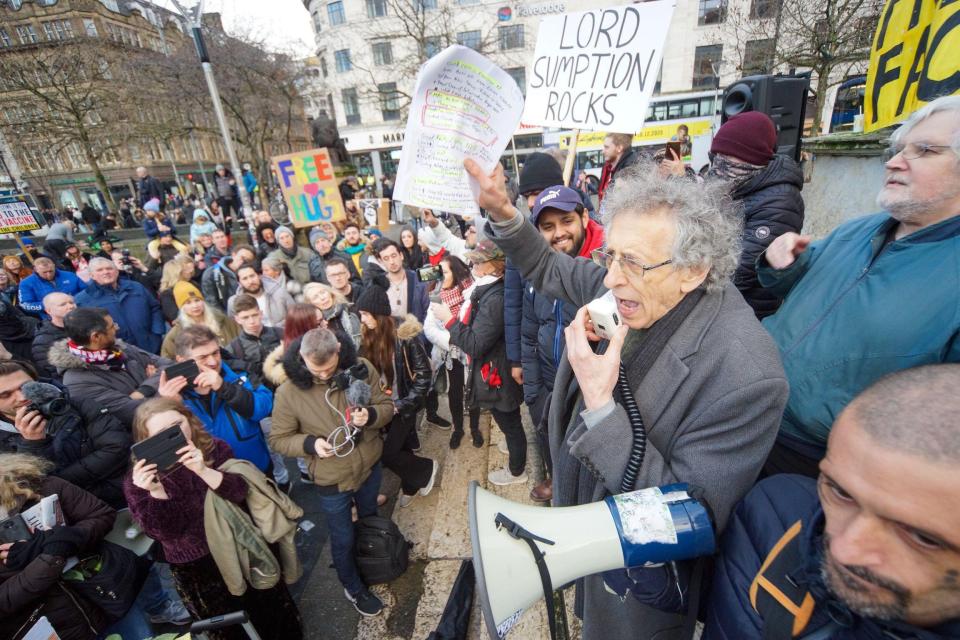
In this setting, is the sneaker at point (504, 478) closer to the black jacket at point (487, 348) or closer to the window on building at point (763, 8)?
the black jacket at point (487, 348)

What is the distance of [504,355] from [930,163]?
232 cm

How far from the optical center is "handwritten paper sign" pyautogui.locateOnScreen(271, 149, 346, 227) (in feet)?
22.0

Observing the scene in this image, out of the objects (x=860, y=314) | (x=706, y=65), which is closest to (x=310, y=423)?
(x=860, y=314)

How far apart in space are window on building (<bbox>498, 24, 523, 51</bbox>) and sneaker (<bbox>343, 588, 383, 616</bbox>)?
33204mm

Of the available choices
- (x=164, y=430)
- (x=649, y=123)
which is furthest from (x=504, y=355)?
(x=649, y=123)

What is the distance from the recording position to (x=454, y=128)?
5.70 feet

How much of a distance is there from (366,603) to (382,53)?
36076mm

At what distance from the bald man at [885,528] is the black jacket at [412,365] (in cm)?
267

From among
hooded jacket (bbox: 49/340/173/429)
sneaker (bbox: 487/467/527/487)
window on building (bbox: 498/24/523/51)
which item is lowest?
sneaker (bbox: 487/467/527/487)

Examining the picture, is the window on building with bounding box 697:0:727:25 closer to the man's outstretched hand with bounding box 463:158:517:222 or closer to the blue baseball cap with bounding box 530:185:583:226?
the blue baseball cap with bounding box 530:185:583:226

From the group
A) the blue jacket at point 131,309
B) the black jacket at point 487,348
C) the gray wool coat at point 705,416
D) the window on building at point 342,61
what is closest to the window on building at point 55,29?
the window on building at point 342,61

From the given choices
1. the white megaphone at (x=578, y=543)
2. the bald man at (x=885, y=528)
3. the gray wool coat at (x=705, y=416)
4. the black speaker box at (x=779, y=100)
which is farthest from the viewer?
the black speaker box at (x=779, y=100)

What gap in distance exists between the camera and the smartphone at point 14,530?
1810mm

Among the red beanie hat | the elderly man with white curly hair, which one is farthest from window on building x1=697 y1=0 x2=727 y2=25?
the elderly man with white curly hair
